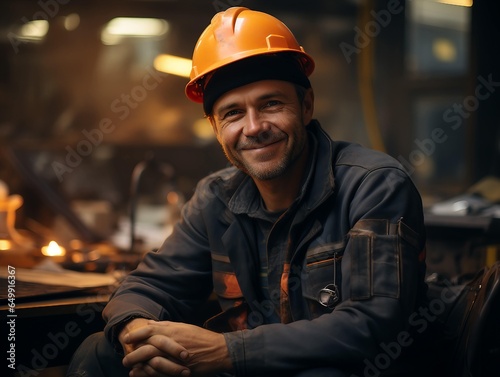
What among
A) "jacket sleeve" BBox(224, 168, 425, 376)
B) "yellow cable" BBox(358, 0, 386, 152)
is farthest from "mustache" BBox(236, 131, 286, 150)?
"yellow cable" BBox(358, 0, 386, 152)

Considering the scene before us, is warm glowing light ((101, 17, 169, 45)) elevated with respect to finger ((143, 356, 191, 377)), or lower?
elevated

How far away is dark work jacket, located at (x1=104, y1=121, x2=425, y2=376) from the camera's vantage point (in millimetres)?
2369

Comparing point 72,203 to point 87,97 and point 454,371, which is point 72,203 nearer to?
point 87,97

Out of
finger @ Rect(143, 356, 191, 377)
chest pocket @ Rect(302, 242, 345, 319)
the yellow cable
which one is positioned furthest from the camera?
the yellow cable

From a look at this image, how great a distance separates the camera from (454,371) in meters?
2.56

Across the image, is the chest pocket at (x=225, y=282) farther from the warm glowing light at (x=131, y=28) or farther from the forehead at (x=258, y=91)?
the warm glowing light at (x=131, y=28)

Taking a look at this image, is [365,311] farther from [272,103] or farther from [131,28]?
[131,28]

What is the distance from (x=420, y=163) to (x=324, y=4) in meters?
1.94

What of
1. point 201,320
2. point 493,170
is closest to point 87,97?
point 493,170

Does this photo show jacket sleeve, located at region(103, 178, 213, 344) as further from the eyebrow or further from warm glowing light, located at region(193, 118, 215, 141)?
warm glowing light, located at region(193, 118, 215, 141)

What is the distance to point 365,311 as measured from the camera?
2.37 meters

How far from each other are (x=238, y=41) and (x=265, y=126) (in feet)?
1.04

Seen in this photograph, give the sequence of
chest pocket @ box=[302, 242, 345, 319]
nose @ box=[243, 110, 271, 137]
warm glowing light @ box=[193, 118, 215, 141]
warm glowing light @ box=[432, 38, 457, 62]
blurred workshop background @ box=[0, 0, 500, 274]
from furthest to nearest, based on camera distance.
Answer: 1. warm glowing light @ box=[193, 118, 215, 141]
2. warm glowing light @ box=[432, 38, 457, 62]
3. blurred workshop background @ box=[0, 0, 500, 274]
4. nose @ box=[243, 110, 271, 137]
5. chest pocket @ box=[302, 242, 345, 319]

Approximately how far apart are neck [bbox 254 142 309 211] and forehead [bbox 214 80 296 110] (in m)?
0.24
